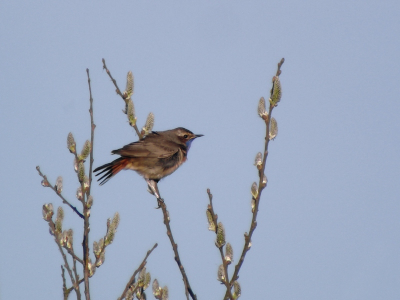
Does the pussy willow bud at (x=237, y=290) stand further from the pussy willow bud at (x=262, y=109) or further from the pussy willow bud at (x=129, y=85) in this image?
the pussy willow bud at (x=129, y=85)

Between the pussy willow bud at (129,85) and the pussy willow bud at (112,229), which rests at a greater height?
the pussy willow bud at (129,85)

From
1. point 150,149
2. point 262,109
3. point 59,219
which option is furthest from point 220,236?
point 150,149

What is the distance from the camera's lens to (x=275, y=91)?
4621 millimetres

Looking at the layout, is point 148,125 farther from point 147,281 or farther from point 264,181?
point 264,181

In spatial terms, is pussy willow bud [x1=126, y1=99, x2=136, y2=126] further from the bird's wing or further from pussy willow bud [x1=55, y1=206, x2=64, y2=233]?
the bird's wing

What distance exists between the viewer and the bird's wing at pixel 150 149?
892 centimetres

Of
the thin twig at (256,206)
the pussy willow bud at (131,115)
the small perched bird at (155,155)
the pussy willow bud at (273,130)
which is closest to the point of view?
the thin twig at (256,206)

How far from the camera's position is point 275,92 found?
15.2ft

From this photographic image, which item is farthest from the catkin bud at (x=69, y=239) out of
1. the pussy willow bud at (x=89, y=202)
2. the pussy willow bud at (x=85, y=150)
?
the pussy willow bud at (x=85, y=150)

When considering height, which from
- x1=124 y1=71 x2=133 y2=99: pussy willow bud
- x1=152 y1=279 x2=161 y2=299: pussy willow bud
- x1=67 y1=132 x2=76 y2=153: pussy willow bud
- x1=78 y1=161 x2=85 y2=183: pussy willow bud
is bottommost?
x1=152 y1=279 x2=161 y2=299: pussy willow bud

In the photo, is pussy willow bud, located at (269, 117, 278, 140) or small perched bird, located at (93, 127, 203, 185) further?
small perched bird, located at (93, 127, 203, 185)

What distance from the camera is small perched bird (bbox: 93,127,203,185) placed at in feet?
29.0

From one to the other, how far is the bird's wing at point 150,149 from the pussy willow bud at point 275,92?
4.57 meters

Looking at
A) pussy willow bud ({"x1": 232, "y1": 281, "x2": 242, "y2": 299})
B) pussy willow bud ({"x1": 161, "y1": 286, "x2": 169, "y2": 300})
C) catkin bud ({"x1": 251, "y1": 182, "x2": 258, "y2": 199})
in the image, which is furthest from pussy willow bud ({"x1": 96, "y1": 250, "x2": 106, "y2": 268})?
catkin bud ({"x1": 251, "y1": 182, "x2": 258, "y2": 199})
